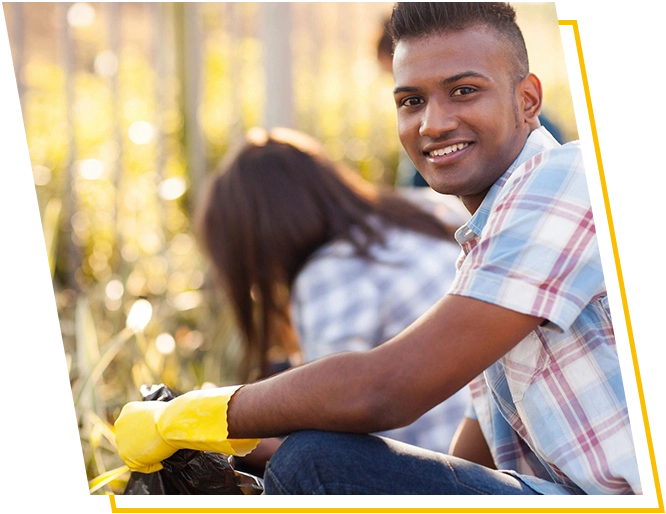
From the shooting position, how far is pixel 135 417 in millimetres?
1418

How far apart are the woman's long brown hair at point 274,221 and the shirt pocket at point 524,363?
1089mm

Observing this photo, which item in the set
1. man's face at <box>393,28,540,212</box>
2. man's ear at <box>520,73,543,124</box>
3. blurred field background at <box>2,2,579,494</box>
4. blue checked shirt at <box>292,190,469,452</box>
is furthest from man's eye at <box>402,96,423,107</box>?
blurred field background at <box>2,2,579,494</box>

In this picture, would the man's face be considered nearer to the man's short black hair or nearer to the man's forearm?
the man's short black hair

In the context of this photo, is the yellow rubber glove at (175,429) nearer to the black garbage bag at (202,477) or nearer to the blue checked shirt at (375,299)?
the black garbage bag at (202,477)

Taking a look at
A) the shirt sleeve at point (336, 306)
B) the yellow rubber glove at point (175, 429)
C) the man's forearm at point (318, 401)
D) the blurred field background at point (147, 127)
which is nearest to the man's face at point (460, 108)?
the man's forearm at point (318, 401)

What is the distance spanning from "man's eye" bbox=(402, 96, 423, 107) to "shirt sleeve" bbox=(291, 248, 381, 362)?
1.04 meters

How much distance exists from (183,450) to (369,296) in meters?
0.97

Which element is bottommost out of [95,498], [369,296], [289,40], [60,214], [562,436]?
[95,498]

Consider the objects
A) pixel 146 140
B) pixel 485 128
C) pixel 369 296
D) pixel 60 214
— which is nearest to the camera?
pixel 485 128

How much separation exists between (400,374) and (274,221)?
1.31 m

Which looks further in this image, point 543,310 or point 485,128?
point 485,128

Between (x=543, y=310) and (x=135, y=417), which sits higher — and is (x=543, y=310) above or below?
above

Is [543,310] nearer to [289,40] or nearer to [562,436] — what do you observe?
[562,436]

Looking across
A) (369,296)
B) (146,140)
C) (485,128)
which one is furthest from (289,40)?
(485,128)
